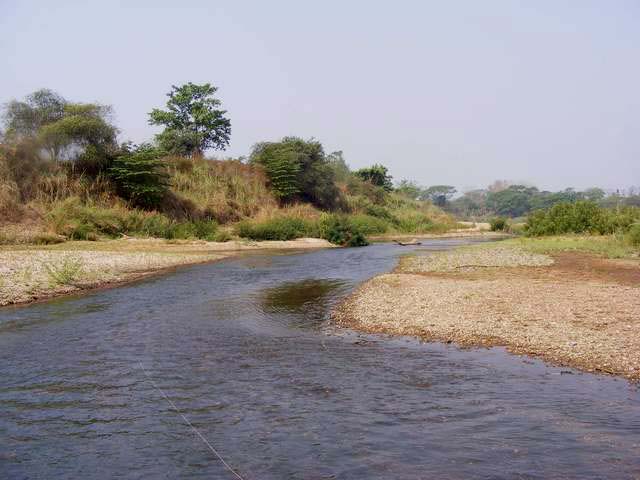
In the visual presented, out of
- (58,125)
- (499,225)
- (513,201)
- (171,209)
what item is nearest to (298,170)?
(171,209)

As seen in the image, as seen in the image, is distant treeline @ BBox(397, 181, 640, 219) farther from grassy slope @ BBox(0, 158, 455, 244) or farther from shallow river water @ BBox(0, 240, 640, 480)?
shallow river water @ BBox(0, 240, 640, 480)

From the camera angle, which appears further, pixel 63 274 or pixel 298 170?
pixel 298 170

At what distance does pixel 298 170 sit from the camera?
57438mm

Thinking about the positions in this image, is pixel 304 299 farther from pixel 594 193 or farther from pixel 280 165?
pixel 594 193

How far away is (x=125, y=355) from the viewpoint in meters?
10.4

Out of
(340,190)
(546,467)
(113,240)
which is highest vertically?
(340,190)

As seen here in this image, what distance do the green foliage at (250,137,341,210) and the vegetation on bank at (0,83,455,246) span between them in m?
0.12

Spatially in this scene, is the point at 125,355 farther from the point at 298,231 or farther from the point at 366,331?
the point at 298,231

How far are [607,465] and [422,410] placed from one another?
2388mm

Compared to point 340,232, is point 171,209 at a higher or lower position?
higher

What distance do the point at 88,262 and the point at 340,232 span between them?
2473cm

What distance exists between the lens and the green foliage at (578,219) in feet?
116

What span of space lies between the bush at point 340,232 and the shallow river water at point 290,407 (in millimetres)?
31230

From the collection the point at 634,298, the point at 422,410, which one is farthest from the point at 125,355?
the point at 634,298
